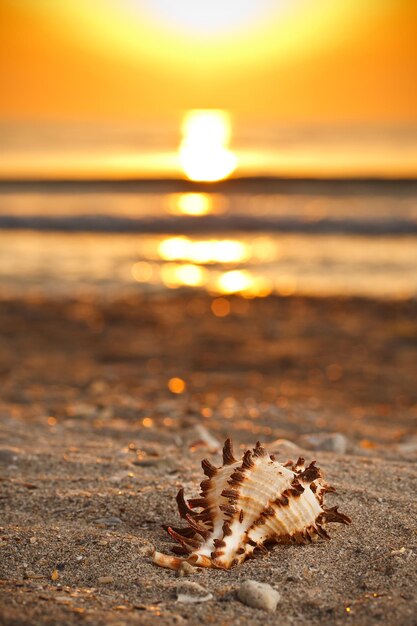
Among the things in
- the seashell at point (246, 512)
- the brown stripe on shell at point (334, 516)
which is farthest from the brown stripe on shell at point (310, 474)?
the brown stripe on shell at point (334, 516)

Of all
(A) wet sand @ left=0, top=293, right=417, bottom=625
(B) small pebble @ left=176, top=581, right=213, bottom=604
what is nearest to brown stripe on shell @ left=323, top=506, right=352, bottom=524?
(A) wet sand @ left=0, top=293, right=417, bottom=625

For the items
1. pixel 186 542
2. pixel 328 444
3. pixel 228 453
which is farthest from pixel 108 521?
pixel 328 444

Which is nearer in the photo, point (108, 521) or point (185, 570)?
point (185, 570)

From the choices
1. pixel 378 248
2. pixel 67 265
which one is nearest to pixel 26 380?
pixel 67 265

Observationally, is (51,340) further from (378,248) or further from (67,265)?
(378,248)

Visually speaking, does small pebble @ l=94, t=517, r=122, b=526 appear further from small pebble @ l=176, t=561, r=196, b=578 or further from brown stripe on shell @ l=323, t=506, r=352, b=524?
brown stripe on shell @ l=323, t=506, r=352, b=524

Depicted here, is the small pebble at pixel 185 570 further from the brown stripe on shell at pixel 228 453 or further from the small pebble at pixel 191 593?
the brown stripe on shell at pixel 228 453

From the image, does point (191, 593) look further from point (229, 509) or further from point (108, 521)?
point (108, 521)
